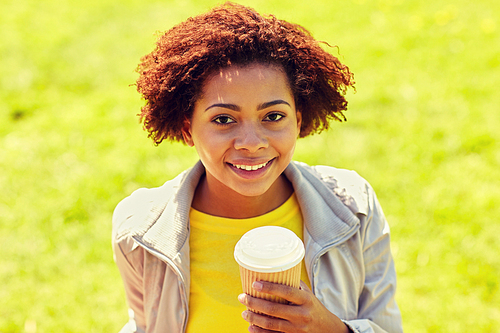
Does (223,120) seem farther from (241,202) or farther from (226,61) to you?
(241,202)

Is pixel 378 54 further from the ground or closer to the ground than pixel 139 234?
further from the ground

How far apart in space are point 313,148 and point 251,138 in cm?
293

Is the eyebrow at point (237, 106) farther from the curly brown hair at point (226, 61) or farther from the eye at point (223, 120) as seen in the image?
the curly brown hair at point (226, 61)

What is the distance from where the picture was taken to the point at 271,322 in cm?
161

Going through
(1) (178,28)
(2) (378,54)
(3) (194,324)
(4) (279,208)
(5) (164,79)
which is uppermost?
(2) (378,54)

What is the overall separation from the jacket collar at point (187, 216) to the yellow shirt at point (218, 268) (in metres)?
0.08

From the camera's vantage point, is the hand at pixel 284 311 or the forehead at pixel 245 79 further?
the forehead at pixel 245 79

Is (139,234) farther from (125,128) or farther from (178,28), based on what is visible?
(125,128)

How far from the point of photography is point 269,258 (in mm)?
1525

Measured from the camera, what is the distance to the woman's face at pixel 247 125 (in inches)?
72.9

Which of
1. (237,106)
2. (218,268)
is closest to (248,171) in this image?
(237,106)

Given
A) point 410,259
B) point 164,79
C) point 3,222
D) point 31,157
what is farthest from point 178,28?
point 31,157

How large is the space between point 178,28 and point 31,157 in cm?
336

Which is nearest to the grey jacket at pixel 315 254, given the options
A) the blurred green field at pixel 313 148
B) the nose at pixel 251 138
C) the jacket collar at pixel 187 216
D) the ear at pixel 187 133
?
the jacket collar at pixel 187 216
